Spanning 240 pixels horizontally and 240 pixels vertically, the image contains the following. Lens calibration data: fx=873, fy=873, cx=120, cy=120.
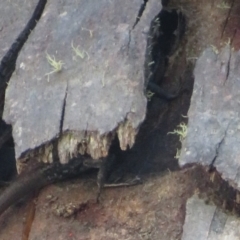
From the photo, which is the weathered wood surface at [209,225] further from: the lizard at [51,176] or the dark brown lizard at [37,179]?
the dark brown lizard at [37,179]

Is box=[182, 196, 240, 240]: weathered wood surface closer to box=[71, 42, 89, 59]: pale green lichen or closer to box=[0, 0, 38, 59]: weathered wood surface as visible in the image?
box=[71, 42, 89, 59]: pale green lichen

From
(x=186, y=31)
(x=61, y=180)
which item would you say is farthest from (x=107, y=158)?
(x=186, y=31)

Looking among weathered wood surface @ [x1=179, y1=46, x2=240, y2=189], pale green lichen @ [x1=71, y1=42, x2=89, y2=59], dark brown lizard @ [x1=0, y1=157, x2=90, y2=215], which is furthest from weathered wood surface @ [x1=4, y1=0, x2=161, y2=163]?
dark brown lizard @ [x1=0, y1=157, x2=90, y2=215]

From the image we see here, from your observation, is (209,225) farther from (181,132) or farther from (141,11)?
(141,11)

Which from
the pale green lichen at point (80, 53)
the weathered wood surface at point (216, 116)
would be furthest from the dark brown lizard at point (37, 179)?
the weathered wood surface at point (216, 116)

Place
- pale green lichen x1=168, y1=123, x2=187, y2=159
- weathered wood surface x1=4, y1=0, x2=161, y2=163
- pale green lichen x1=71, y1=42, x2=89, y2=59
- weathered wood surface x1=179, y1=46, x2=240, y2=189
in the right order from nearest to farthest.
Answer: weathered wood surface x1=179, y1=46, x2=240, y2=189, weathered wood surface x1=4, y1=0, x2=161, y2=163, pale green lichen x1=168, y1=123, x2=187, y2=159, pale green lichen x1=71, y1=42, x2=89, y2=59

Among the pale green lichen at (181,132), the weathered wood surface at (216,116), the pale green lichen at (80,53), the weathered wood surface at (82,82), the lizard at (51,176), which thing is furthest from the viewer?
the lizard at (51,176)
